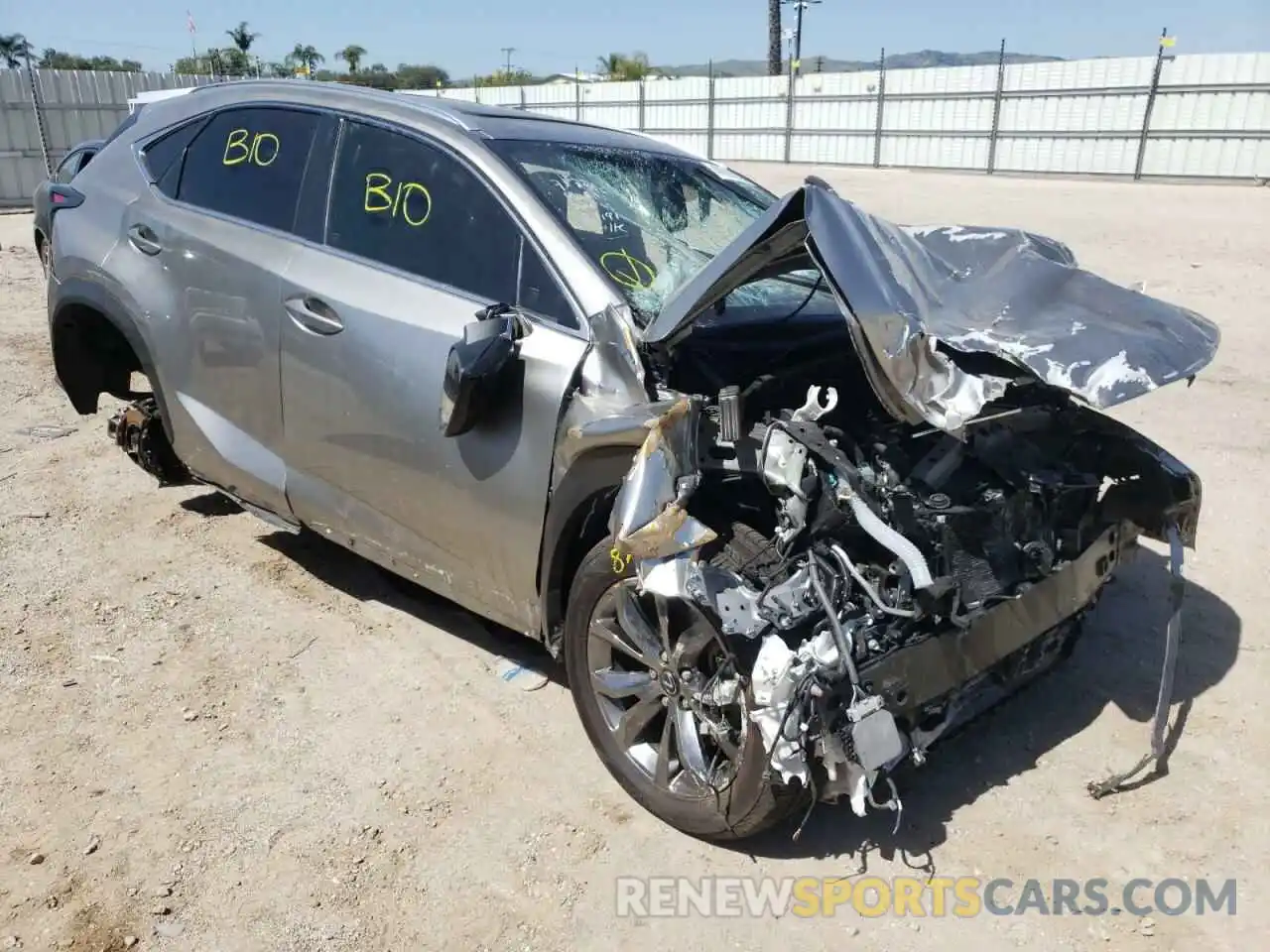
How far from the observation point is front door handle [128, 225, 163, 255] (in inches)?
165

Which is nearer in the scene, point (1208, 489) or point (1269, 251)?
point (1208, 489)

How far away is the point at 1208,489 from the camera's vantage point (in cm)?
515

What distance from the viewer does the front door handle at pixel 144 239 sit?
13.8 ft

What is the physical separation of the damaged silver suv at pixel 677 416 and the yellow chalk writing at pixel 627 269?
18mm

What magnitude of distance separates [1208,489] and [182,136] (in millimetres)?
5185

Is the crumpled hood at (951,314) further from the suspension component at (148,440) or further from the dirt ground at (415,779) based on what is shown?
the suspension component at (148,440)

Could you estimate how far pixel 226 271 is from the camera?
3.86 m

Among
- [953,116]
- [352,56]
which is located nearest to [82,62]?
[352,56]

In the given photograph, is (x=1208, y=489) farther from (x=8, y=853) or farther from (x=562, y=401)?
(x=8, y=853)

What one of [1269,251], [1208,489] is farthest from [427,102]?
[1269,251]

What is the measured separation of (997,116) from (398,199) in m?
22.1

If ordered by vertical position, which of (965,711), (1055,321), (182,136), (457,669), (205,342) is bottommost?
(457,669)

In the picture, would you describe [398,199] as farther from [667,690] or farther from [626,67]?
[626,67]

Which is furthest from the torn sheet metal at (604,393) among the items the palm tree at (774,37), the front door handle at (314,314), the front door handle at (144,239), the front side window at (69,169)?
the palm tree at (774,37)
